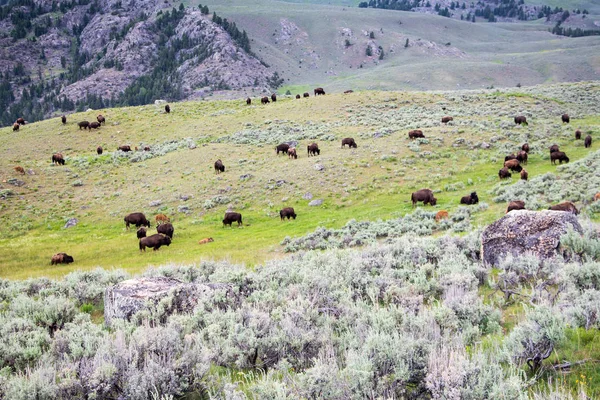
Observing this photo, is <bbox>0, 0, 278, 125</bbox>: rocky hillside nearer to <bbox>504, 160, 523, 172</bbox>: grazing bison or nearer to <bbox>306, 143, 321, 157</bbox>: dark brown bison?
A: <bbox>306, 143, 321, 157</bbox>: dark brown bison

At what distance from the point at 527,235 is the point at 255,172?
25063 mm

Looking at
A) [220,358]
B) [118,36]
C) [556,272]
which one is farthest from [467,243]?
[118,36]

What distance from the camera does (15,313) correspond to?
26.1 ft

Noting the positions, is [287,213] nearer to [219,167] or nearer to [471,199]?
[471,199]

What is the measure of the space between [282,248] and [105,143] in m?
38.7

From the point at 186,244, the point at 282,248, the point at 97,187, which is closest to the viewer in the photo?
the point at 282,248

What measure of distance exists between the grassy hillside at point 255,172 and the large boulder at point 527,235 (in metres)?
6.58

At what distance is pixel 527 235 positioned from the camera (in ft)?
31.1

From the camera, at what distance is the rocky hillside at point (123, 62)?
141m

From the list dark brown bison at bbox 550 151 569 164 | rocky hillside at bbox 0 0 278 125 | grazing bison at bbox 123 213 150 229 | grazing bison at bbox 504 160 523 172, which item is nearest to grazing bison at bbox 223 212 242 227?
grazing bison at bbox 123 213 150 229

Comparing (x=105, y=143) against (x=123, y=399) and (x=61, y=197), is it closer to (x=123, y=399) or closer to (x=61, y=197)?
(x=61, y=197)

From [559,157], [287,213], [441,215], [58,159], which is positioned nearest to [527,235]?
[441,215]

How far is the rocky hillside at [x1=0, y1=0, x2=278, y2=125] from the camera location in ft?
463

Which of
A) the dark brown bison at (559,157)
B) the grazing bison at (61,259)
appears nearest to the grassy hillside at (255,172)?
the grazing bison at (61,259)
